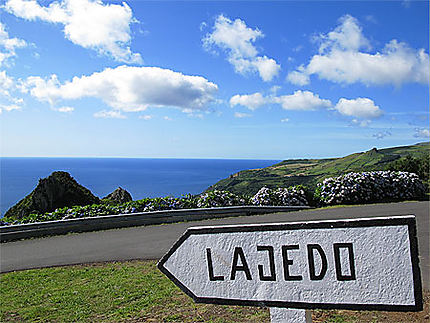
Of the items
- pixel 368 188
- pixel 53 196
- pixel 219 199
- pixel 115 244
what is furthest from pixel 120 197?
pixel 368 188

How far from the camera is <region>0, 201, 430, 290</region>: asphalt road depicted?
829 centimetres

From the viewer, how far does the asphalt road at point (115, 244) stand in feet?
27.2

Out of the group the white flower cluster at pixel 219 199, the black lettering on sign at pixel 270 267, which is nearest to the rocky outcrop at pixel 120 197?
the white flower cluster at pixel 219 199

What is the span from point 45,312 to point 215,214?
814cm

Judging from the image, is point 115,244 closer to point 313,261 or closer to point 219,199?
point 219,199

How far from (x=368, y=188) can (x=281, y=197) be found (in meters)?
3.64

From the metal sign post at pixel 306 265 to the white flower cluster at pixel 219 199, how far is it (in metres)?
11.9

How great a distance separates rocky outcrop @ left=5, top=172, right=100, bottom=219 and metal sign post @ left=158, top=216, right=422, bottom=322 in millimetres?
14667

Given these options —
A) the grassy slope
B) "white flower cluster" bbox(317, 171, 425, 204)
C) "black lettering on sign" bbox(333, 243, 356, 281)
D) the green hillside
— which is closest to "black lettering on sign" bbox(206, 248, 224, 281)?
"black lettering on sign" bbox(333, 243, 356, 281)

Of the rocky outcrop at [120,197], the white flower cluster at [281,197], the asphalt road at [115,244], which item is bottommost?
the asphalt road at [115,244]

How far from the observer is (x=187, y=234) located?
6.34 ft

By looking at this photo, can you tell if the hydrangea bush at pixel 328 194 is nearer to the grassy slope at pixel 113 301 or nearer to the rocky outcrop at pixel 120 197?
the rocky outcrop at pixel 120 197

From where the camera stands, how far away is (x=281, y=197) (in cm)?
1483

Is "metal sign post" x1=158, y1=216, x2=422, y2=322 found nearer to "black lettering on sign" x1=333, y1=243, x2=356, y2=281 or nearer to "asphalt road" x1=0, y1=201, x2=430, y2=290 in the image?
"black lettering on sign" x1=333, y1=243, x2=356, y2=281
